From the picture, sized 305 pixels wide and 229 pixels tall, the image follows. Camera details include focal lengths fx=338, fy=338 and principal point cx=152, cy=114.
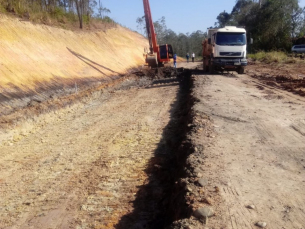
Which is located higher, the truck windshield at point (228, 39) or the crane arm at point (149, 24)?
the crane arm at point (149, 24)

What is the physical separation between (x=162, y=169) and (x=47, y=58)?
16.3 metres

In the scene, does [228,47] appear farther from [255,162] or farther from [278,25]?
[278,25]

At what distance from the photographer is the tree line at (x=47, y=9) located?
75.4 feet

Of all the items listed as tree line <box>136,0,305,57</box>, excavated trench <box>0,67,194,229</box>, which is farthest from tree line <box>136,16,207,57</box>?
excavated trench <box>0,67,194,229</box>

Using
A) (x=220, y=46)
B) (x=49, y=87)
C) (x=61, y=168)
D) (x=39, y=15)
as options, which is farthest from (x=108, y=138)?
(x=39, y=15)

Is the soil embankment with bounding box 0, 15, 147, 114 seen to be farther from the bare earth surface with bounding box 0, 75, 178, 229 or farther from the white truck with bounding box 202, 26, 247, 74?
the white truck with bounding box 202, 26, 247, 74

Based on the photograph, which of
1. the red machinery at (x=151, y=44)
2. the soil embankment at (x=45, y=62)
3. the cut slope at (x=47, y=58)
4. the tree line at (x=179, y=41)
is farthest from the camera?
the tree line at (x=179, y=41)

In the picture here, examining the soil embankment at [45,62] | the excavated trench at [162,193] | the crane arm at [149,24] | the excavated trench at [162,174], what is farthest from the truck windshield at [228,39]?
the excavated trench at [162,193]

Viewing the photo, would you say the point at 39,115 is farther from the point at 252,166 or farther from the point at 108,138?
the point at 252,166

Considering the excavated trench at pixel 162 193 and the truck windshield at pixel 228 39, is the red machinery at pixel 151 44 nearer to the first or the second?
the truck windshield at pixel 228 39

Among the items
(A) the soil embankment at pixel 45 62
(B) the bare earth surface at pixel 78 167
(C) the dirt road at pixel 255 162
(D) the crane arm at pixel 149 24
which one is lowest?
(B) the bare earth surface at pixel 78 167

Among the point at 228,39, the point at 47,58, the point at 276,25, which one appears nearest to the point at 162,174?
the point at 228,39

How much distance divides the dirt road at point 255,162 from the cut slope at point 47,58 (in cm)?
955

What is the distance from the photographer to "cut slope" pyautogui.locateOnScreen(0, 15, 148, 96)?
16.3 meters
